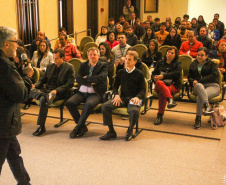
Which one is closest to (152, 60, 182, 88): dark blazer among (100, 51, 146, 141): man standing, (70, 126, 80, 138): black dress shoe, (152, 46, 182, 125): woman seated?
(152, 46, 182, 125): woman seated

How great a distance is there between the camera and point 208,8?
1413 centimetres

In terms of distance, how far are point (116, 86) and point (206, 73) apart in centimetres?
138

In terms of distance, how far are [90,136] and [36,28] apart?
542 centimetres

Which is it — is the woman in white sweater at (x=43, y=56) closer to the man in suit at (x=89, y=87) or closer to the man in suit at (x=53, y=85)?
the man in suit at (x=53, y=85)

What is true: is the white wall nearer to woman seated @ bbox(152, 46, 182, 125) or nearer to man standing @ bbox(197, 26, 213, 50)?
man standing @ bbox(197, 26, 213, 50)

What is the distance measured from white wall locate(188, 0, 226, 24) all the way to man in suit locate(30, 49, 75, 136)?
10.6 meters

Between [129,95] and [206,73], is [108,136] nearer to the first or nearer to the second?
[129,95]

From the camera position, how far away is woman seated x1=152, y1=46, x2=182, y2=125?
441 centimetres

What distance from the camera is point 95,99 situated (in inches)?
163

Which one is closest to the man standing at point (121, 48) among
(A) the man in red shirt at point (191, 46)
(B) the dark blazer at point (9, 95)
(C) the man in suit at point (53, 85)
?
(A) the man in red shirt at point (191, 46)

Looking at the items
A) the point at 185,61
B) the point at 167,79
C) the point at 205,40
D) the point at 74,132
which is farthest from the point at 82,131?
the point at 205,40

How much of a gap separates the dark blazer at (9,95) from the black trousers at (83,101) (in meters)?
1.81

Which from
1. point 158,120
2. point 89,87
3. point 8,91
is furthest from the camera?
point 158,120

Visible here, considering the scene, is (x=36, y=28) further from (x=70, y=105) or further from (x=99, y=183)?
(x=99, y=183)
